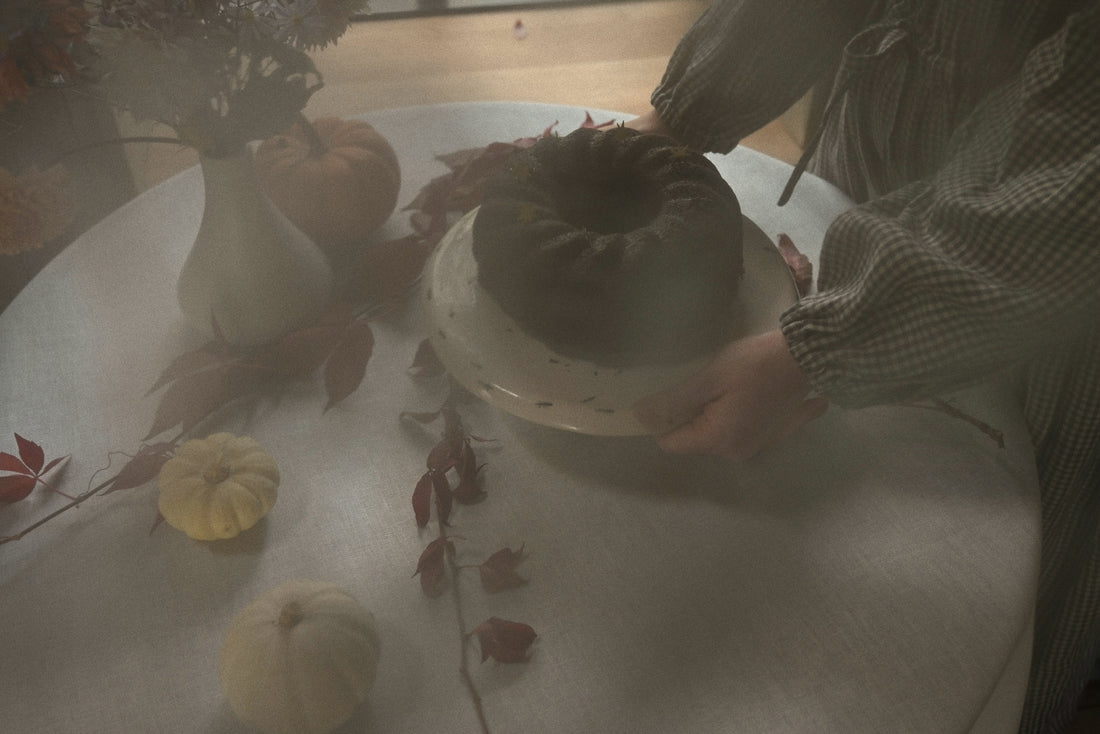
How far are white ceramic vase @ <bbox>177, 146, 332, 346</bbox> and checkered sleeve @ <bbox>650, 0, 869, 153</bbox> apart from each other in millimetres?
412

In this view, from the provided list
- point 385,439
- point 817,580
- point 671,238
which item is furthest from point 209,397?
point 817,580

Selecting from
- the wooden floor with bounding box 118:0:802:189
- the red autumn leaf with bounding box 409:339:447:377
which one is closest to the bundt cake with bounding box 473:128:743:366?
the red autumn leaf with bounding box 409:339:447:377

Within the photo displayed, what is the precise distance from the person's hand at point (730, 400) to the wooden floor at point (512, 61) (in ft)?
3.88

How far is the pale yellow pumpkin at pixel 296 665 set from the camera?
0.58m

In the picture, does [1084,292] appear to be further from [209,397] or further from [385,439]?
[209,397]

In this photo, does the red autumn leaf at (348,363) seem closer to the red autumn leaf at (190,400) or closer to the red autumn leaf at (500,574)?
the red autumn leaf at (190,400)

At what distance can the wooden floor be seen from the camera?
1.82 meters

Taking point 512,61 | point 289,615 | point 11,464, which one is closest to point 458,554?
point 289,615

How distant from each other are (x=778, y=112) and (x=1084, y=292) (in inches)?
16.4

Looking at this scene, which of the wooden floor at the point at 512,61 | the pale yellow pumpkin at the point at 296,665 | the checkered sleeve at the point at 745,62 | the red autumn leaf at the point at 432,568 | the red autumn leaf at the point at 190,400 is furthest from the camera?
the wooden floor at the point at 512,61

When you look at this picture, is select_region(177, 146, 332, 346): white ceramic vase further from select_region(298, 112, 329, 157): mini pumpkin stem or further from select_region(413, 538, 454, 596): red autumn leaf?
select_region(413, 538, 454, 596): red autumn leaf

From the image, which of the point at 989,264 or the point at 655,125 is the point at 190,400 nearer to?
the point at 655,125

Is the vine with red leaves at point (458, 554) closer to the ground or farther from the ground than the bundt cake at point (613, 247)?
closer to the ground

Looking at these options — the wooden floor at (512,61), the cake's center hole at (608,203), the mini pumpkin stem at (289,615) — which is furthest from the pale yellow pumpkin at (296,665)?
the wooden floor at (512,61)
